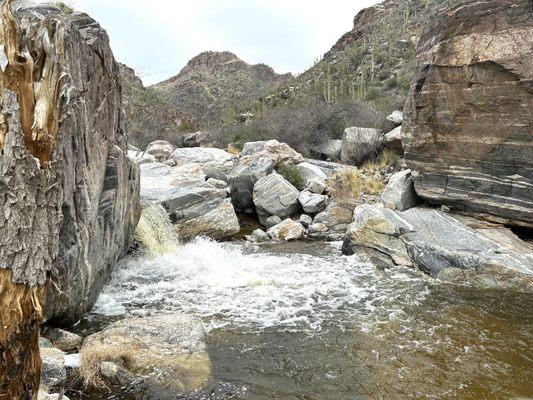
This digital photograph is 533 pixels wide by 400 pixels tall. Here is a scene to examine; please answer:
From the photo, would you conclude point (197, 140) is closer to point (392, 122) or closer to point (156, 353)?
Answer: point (392, 122)

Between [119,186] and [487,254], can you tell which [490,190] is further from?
[119,186]

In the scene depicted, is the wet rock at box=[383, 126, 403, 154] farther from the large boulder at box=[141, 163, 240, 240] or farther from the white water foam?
the white water foam

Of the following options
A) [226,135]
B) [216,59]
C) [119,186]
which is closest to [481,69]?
[119,186]

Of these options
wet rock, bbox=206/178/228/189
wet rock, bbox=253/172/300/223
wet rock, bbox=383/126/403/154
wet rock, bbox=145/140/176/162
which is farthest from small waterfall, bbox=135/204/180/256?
wet rock, bbox=145/140/176/162

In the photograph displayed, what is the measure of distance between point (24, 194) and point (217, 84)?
60.2 meters

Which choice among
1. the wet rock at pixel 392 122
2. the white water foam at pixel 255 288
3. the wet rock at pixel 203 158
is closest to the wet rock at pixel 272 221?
the white water foam at pixel 255 288

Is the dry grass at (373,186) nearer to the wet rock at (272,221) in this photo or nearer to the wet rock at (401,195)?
the wet rock at (401,195)

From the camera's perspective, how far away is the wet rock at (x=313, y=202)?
12.3m

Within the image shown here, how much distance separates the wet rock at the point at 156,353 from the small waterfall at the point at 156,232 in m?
4.01

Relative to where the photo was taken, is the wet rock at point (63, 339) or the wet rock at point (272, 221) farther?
the wet rock at point (272, 221)

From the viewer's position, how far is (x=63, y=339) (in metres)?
5.11

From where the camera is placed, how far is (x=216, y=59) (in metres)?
72.6

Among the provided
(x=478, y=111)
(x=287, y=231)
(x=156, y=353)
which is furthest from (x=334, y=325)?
(x=287, y=231)

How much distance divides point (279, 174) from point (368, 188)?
2832mm
